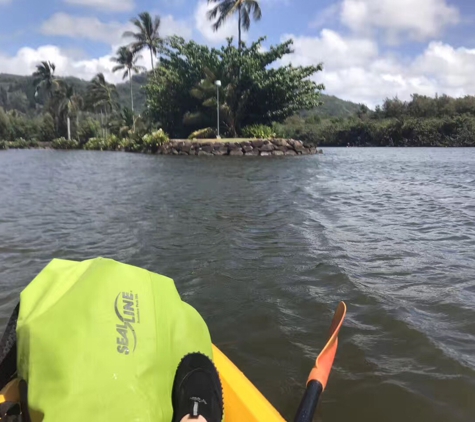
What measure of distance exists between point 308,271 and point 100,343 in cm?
288

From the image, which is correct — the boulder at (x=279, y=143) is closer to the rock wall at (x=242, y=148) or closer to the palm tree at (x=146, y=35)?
the rock wall at (x=242, y=148)

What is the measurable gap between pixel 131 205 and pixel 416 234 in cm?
486

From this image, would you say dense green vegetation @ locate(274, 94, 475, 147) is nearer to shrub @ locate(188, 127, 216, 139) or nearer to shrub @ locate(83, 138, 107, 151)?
shrub @ locate(188, 127, 216, 139)

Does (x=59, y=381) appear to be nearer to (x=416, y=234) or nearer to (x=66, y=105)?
(x=416, y=234)

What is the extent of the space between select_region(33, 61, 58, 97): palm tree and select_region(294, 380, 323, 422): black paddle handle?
182ft

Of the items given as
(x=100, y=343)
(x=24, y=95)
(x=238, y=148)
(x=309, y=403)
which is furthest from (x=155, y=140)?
(x=24, y=95)

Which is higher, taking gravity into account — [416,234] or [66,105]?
[66,105]

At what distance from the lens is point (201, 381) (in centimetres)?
141

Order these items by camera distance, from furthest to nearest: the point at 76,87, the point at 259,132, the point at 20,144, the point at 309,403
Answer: the point at 76,87
the point at 20,144
the point at 259,132
the point at 309,403

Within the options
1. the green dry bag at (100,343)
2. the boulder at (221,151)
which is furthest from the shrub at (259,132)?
the green dry bag at (100,343)

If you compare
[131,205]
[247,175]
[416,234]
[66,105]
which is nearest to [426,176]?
[247,175]

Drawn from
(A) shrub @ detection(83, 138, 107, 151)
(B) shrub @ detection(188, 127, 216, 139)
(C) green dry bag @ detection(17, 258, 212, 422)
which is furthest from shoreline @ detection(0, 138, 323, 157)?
(C) green dry bag @ detection(17, 258, 212, 422)

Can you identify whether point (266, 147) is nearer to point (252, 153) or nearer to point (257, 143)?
point (257, 143)

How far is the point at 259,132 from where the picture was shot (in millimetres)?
26109
